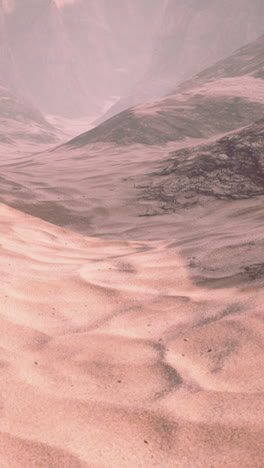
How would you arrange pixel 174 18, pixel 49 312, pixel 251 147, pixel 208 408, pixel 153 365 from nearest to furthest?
pixel 208 408
pixel 153 365
pixel 49 312
pixel 251 147
pixel 174 18

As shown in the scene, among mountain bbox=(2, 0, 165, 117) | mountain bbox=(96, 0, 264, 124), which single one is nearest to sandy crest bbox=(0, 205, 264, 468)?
mountain bbox=(96, 0, 264, 124)

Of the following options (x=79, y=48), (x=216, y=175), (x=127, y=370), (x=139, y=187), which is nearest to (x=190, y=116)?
(x=139, y=187)

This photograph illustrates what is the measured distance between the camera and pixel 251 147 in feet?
30.8

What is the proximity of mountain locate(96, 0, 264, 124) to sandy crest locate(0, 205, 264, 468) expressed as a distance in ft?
173

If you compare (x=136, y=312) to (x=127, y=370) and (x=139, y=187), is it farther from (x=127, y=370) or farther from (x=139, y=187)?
(x=139, y=187)

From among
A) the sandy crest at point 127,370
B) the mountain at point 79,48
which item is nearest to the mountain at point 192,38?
the mountain at point 79,48

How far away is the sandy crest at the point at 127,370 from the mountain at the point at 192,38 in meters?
52.7

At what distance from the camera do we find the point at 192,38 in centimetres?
6034

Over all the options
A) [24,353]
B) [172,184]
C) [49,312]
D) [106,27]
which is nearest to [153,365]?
[24,353]

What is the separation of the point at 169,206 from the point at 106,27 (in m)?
83.0

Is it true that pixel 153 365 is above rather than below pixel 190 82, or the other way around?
below

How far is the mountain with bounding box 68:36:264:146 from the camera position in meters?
20.3

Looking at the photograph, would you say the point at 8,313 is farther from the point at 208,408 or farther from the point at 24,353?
the point at 208,408

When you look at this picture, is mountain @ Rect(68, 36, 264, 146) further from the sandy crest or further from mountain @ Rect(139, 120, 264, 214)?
the sandy crest
